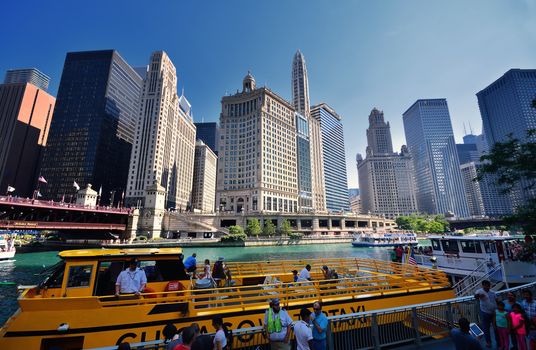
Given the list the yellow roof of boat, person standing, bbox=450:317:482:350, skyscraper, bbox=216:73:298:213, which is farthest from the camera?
skyscraper, bbox=216:73:298:213

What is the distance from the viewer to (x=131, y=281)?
26.0ft

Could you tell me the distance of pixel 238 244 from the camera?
241ft

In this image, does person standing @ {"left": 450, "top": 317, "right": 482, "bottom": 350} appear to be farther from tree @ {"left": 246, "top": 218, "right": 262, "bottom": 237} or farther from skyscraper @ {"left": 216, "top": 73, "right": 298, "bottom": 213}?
skyscraper @ {"left": 216, "top": 73, "right": 298, "bottom": 213}

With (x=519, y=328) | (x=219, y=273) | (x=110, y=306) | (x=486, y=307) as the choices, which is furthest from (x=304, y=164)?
(x=110, y=306)

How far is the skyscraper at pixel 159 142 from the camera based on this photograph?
12038 cm

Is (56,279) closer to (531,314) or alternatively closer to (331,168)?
(531,314)

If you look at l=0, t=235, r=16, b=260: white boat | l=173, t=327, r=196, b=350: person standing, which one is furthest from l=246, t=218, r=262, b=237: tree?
l=173, t=327, r=196, b=350: person standing

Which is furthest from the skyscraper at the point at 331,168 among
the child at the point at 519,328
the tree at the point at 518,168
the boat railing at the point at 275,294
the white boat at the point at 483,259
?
the child at the point at 519,328

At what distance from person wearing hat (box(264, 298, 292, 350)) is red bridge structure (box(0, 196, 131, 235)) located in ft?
203

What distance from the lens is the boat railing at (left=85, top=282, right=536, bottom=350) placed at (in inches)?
261

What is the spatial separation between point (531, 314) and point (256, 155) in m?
112

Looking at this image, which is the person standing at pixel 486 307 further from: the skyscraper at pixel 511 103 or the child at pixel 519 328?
the skyscraper at pixel 511 103

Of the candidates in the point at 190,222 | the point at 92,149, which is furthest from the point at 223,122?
the point at 92,149

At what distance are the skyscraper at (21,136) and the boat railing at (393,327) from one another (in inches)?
7427
